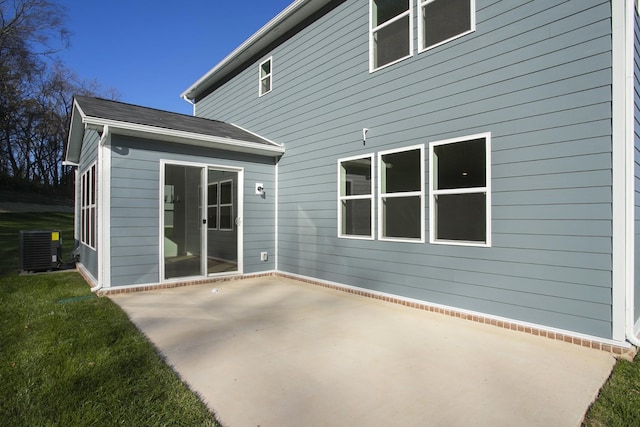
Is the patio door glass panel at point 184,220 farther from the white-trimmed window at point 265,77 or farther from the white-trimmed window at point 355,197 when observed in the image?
the white-trimmed window at point 265,77

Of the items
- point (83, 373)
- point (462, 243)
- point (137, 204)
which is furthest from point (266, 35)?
point (83, 373)

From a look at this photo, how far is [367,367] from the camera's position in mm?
2848

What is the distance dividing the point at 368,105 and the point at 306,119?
1.53 meters

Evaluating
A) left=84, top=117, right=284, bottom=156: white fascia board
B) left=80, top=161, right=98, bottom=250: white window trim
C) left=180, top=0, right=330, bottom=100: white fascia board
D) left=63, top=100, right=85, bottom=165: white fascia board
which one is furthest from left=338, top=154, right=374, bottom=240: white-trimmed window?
left=63, top=100, right=85, bottom=165: white fascia board

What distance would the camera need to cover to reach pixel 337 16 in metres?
5.95

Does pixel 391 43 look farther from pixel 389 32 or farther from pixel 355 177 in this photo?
pixel 355 177

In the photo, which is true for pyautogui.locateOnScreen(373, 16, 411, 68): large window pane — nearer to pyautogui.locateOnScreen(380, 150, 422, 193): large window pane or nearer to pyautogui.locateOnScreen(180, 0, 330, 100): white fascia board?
pyautogui.locateOnScreen(380, 150, 422, 193): large window pane

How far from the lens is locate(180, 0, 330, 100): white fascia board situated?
20.6 ft

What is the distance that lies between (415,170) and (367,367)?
276 cm

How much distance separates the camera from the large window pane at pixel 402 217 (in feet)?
15.3

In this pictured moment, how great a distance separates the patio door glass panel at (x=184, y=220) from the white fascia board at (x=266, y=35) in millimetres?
3220

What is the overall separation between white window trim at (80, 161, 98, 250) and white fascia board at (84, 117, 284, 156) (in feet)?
3.89

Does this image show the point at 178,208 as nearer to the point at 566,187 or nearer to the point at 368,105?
the point at 368,105

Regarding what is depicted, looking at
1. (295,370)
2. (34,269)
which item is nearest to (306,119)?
(295,370)
